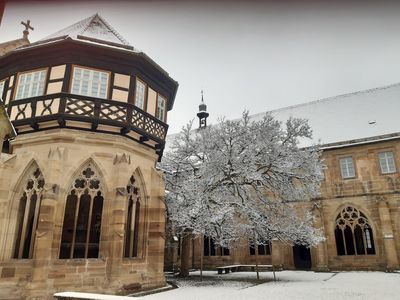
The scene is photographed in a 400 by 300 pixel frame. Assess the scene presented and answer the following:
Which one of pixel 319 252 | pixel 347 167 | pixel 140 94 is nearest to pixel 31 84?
pixel 140 94

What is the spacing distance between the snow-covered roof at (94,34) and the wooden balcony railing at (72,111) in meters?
2.53

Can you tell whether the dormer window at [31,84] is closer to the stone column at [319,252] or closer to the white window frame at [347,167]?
the stone column at [319,252]

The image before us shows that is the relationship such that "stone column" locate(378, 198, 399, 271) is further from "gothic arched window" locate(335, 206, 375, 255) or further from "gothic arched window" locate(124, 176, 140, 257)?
"gothic arched window" locate(124, 176, 140, 257)

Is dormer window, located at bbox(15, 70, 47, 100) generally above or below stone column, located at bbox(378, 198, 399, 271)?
above

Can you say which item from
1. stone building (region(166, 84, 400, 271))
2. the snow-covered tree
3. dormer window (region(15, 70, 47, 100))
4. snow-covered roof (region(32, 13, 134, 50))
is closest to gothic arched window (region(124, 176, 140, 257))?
the snow-covered tree

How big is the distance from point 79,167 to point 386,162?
1987 centimetres

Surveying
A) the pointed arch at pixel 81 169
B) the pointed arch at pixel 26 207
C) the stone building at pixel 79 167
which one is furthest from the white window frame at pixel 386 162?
the pointed arch at pixel 26 207

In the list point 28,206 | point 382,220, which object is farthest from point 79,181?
point 382,220

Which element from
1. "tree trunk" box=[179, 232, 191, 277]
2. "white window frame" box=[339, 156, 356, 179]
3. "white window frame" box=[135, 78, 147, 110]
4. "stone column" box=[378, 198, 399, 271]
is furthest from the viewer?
"white window frame" box=[339, 156, 356, 179]

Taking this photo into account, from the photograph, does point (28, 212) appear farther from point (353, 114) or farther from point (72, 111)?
point (353, 114)

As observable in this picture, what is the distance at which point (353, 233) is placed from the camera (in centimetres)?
2089

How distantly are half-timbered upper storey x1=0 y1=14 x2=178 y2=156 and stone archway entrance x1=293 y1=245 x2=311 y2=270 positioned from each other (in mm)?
16528

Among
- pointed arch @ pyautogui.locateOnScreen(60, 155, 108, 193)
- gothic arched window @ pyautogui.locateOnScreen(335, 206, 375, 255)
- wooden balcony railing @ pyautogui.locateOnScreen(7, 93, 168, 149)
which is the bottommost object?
gothic arched window @ pyautogui.locateOnScreen(335, 206, 375, 255)

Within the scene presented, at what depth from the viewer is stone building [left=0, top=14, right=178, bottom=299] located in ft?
33.4
